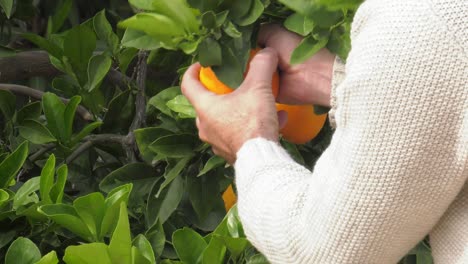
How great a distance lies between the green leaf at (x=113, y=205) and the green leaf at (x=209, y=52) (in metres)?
0.25

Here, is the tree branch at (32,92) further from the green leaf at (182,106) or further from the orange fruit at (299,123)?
the orange fruit at (299,123)

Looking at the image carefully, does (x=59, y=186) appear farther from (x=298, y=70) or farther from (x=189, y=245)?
(x=298, y=70)

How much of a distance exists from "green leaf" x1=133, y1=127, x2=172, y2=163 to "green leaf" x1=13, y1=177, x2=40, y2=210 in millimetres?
162

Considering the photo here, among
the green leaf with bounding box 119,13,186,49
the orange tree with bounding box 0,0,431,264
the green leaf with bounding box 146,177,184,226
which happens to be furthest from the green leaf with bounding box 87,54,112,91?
the green leaf with bounding box 119,13,186,49

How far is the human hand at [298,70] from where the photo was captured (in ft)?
4.46

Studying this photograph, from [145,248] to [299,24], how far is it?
388 millimetres

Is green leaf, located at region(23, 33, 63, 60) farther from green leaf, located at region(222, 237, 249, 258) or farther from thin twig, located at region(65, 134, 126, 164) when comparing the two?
green leaf, located at region(222, 237, 249, 258)

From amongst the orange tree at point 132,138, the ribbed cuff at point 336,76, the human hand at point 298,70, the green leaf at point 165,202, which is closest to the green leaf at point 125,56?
the orange tree at point 132,138

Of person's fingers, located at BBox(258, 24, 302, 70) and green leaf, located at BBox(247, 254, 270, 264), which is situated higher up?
person's fingers, located at BBox(258, 24, 302, 70)

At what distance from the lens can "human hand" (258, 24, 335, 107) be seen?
1.36m

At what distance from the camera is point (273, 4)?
1.40 m

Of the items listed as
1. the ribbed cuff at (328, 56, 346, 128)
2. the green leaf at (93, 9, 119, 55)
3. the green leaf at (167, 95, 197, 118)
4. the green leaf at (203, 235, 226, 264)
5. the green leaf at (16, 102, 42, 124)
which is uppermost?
the ribbed cuff at (328, 56, 346, 128)

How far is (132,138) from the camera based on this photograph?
178 centimetres

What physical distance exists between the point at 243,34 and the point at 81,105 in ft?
2.34
